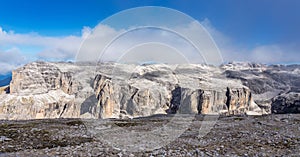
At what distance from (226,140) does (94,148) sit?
13.7m

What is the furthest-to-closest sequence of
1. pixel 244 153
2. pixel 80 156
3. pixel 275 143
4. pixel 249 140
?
1. pixel 249 140
2. pixel 275 143
3. pixel 244 153
4. pixel 80 156

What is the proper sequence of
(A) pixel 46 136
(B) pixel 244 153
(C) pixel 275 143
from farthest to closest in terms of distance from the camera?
(A) pixel 46 136 → (C) pixel 275 143 → (B) pixel 244 153

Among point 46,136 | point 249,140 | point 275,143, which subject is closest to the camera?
point 275,143

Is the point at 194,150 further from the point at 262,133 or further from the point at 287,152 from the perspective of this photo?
the point at 262,133

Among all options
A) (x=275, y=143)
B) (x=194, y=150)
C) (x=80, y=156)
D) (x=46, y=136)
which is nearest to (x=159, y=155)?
(x=194, y=150)

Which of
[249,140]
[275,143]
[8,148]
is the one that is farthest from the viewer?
[249,140]

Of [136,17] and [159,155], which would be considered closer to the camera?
[159,155]

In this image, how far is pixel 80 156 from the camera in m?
20.2

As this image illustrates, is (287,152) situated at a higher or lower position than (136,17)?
lower

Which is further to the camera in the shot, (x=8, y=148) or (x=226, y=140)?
(x=226, y=140)

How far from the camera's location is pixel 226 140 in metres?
28.1

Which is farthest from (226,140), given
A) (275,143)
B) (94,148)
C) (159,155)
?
(94,148)

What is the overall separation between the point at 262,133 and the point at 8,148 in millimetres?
27283

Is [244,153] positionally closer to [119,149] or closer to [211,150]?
[211,150]
